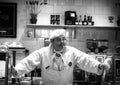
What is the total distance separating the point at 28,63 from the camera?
3326 mm

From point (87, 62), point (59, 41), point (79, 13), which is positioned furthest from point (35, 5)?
point (87, 62)

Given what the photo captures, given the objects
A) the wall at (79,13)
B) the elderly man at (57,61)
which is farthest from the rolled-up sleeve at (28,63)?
the wall at (79,13)

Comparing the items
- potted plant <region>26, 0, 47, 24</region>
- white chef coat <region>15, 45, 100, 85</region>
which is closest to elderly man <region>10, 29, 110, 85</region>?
white chef coat <region>15, 45, 100, 85</region>

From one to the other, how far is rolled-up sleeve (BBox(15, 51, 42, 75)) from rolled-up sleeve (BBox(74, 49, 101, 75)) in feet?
1.72

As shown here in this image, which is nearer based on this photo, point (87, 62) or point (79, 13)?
point (87, 62)

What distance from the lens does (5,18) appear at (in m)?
5.00

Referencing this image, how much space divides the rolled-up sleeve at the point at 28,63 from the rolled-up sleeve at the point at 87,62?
52cm

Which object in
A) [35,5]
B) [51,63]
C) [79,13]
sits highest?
[35,5]

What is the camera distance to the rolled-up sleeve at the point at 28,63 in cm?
324

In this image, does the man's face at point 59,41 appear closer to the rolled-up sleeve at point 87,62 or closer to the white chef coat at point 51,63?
the white chef coat at point 51,63

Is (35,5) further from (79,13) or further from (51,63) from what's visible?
(51,63)

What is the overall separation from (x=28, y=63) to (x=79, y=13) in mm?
2208

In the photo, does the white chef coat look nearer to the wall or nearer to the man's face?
the man's face

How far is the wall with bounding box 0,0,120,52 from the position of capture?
5.06m
